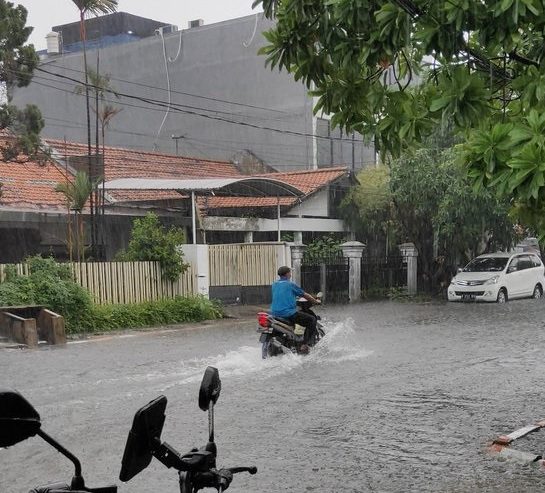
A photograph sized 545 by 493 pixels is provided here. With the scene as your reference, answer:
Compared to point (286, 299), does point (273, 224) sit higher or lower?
higher

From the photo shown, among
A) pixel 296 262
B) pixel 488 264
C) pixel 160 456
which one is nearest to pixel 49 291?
pixel 296 262

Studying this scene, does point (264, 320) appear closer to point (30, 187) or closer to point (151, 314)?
point (151, 314)

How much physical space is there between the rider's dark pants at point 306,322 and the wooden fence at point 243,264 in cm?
996

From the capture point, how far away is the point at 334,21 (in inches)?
220

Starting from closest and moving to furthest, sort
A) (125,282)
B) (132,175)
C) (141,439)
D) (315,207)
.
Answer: (141,439), (125,282), (132,175), (315,207)

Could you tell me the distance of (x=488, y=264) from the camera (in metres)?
26.6

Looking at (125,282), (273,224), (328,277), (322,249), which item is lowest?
(328,277)

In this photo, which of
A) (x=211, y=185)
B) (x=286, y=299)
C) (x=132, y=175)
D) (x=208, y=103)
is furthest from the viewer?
(x=208, y=103)

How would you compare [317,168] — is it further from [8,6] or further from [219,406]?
[219,406]

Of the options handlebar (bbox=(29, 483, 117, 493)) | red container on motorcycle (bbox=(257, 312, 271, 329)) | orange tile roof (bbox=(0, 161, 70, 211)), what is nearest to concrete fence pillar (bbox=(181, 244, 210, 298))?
orange tile roof (bbox=(0, 161, 70, 211))

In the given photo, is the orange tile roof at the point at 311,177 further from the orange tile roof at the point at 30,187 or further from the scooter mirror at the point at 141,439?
the scooter mirror at the point at 141,439

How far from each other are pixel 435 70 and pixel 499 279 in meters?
20.6

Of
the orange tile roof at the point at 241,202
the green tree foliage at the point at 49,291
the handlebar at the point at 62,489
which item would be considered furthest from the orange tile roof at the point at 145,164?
the handlebar at the point at 62,489

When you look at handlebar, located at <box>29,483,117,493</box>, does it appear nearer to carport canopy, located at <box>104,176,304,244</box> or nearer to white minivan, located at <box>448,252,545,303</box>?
carport canopy, located at <box>104,176,304,244</box>
